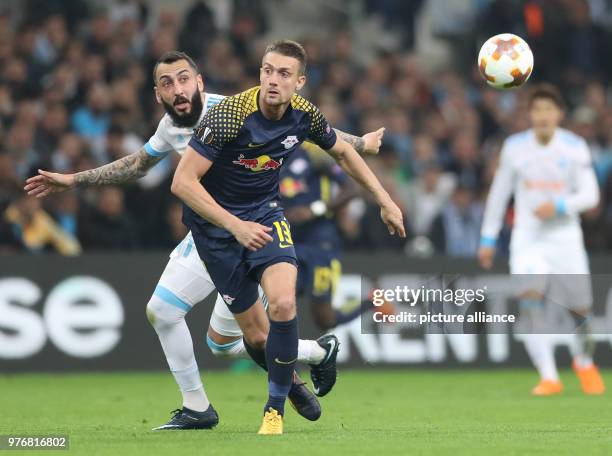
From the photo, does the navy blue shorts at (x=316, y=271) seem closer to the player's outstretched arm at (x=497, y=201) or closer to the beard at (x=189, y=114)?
the player's outstretched arm at (x=497, y=201)

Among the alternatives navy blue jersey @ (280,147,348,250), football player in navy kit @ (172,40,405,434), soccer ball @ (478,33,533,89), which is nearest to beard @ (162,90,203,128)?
football player in navy kit @ (172,40,405,434)

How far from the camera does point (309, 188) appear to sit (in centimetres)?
1396

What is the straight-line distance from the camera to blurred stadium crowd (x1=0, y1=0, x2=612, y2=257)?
52.7 ft

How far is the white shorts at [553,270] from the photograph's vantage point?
13227mm

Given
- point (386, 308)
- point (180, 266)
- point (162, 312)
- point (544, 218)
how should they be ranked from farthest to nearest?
point (386, 308) → point (544, 218) → point (180, 266) → point (162, 312)

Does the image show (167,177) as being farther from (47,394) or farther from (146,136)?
(47,394)

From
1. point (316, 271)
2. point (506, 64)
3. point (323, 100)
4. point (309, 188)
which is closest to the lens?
point (506, 64)

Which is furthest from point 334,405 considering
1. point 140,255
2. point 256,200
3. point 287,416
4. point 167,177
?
point 167,177

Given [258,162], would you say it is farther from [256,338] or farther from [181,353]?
[181,353]

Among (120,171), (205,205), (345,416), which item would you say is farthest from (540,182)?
(205,205)

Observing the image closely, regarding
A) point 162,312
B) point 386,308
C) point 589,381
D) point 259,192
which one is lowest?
point 589,381

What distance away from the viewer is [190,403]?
30.3ft

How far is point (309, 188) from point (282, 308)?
18.7 feet

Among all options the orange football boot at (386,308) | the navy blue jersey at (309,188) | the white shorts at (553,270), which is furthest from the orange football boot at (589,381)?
the navy blue jersey at (309,188)
